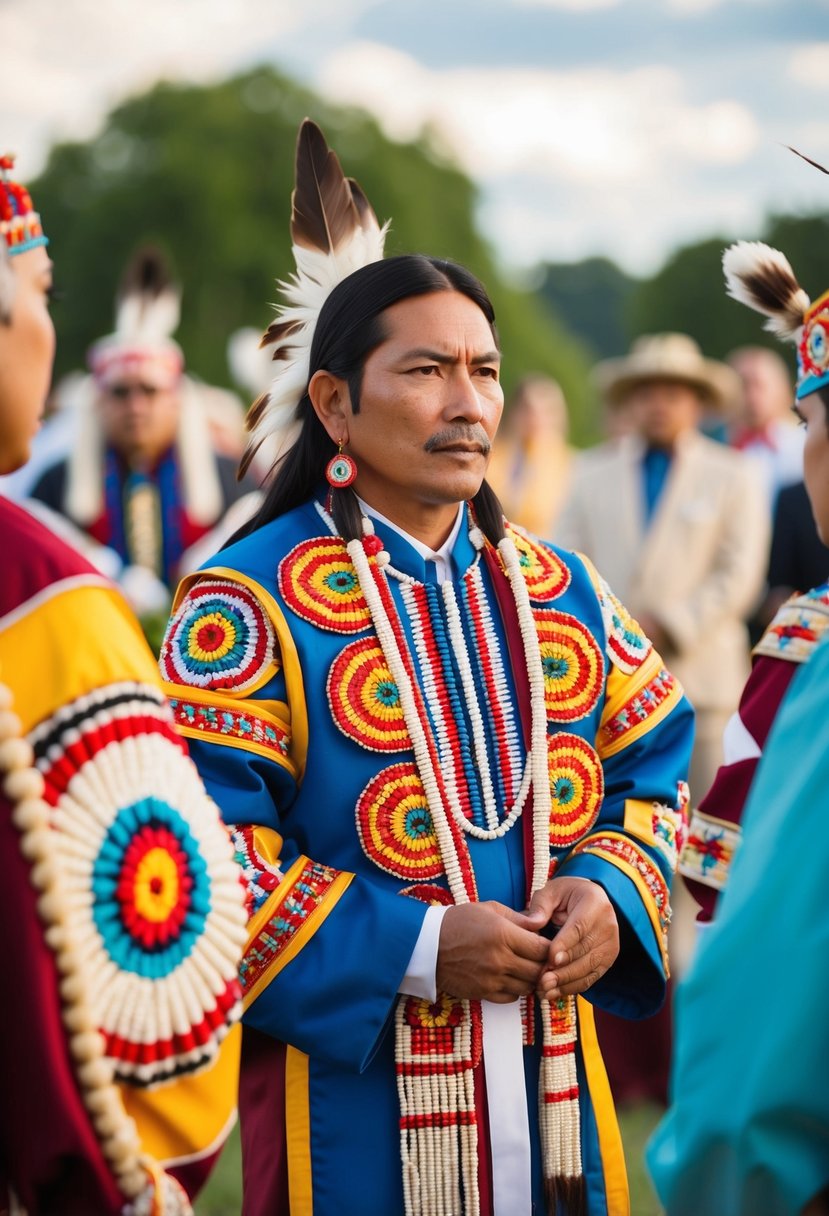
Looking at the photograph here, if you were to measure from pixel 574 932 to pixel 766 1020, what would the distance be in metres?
1.12

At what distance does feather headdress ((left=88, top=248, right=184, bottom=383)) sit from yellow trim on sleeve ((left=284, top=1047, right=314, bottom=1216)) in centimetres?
432

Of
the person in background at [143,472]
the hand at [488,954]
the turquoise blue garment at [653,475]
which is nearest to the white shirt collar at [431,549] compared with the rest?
the hand at [488,954]

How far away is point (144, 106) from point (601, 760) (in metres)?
35.3

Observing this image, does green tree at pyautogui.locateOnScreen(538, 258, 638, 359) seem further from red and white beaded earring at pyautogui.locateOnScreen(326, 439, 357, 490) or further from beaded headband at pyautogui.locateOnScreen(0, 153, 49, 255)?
beaded headband at pyautogui.locateOnScreen(0, 153, 49, 255)

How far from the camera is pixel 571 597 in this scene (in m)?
2.97

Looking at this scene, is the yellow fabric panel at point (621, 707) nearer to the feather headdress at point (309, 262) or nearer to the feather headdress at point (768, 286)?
the feather headdress at point (768, 286)

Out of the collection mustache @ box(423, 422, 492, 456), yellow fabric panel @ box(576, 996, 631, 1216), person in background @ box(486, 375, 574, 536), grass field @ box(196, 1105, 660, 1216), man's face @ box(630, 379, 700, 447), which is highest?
mustache @ box(423, 422, 492, 456)

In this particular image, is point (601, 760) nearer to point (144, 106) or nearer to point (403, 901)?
point (403, 901)

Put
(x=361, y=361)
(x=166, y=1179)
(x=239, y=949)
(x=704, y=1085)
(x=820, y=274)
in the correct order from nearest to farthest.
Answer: (x=704, y=1085) < (x=166, y=1179) < (x=239, y=949) < (x=361, y=361) < (x=820, y=274)

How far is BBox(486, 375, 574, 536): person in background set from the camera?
974 cm

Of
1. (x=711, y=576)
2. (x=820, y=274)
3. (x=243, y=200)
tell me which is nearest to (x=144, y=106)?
(x=243, y=200)

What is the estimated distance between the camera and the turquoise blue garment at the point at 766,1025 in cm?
147

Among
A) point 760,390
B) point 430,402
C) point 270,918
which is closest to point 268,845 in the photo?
point 270,918

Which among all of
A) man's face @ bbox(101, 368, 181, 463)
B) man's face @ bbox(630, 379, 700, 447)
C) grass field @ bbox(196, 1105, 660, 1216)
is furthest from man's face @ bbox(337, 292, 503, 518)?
man's face @ bbox(630, 379, 700, 447)
